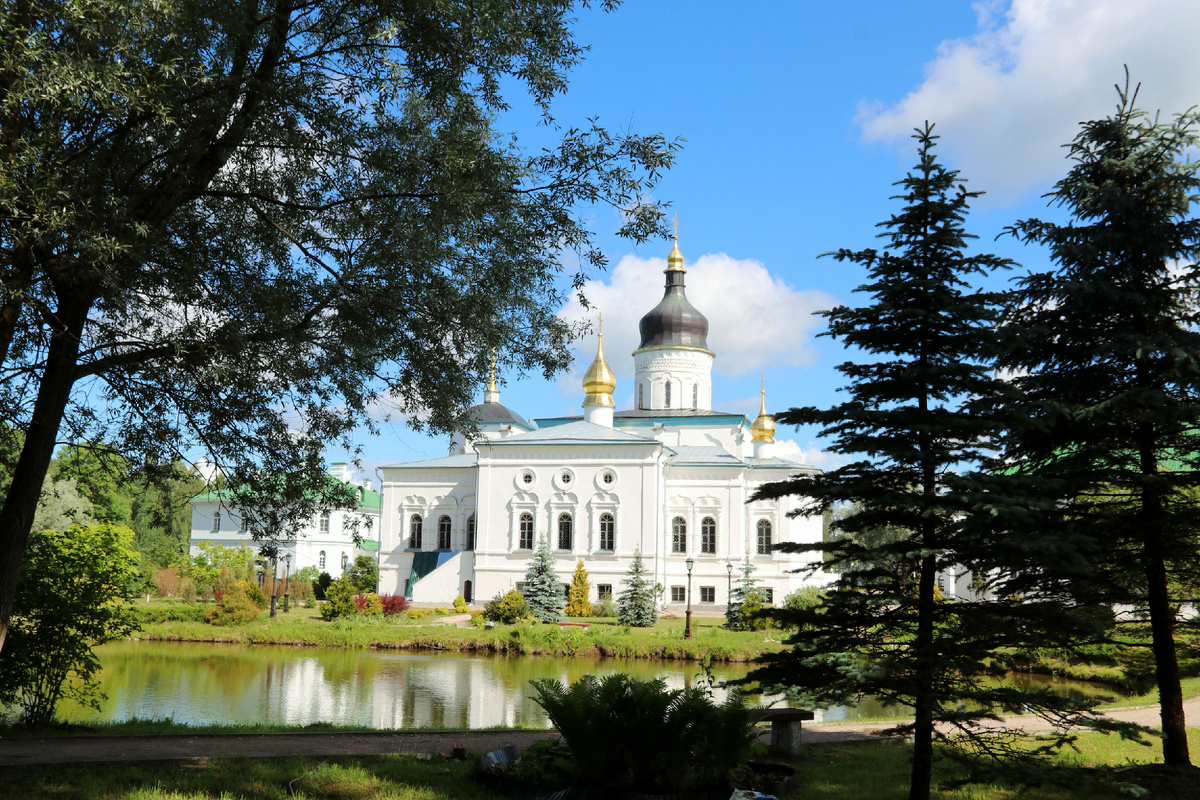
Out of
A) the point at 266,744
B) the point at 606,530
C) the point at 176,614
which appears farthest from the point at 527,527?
the point at 266,744

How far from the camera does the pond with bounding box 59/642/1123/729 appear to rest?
43.7 ft

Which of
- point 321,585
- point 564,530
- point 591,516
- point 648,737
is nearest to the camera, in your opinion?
point 648,737

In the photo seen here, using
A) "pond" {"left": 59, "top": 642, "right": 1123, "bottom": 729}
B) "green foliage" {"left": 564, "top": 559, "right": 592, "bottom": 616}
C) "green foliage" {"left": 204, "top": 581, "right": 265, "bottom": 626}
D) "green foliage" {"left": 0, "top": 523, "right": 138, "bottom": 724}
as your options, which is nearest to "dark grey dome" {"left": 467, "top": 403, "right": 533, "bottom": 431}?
"green foliage" {"left": 564, "top": 559, "right": 592, "bottom": 616}

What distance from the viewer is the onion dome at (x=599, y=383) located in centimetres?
3934

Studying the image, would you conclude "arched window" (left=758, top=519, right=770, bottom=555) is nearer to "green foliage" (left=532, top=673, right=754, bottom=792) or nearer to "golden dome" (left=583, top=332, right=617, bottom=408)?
"golden dome" (left=583, top=332, right=617, bottom=408)

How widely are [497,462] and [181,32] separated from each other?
1182 inches

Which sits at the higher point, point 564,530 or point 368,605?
point 564,530

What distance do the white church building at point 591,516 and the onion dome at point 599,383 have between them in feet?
0.90

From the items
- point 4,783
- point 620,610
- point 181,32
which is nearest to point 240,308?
point 181,32

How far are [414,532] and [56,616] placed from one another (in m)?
29.0

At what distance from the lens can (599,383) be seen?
1553 inches

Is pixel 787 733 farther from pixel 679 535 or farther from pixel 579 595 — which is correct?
pixel 679 535

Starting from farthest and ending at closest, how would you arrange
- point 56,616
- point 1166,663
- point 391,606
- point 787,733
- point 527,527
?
1. point 527,527
2. point 391,606
3. point 56,616
4. point 787,733
5. point 1166,663

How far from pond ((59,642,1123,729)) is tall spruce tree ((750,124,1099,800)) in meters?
6.46
